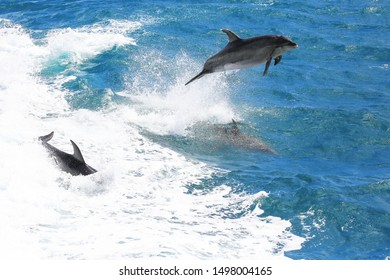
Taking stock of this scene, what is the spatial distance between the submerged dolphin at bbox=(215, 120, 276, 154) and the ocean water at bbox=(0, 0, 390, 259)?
266mm

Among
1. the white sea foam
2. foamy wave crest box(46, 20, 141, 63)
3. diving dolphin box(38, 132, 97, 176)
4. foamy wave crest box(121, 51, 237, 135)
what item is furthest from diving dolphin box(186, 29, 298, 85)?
foamy wave crest box(46, 20, 141, 63)

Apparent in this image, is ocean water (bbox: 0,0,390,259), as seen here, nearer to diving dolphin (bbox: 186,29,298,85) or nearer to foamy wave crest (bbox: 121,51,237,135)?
foamy wave crest (bbox: 121,51,237,135)

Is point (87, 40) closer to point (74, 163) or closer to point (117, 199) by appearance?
point (74, 163)

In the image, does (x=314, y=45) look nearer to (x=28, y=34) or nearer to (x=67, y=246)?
(x=28, y=34)

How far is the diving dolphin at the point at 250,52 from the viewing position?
39.5ft

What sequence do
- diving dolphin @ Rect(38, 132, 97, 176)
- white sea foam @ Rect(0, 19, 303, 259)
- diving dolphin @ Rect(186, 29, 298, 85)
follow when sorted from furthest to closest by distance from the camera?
diving dolphin @ Rect(38, 132, 97, 176) → diving dolphin @ Rect(186, 29, 298, 85) → white sea foam @ Rect(0, 19, 303, 259)

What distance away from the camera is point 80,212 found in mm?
11328

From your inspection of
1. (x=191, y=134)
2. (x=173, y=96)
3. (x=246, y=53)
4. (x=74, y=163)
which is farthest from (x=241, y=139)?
(x=74, y=163)

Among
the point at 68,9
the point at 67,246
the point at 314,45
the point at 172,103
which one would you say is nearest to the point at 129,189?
the point at 67,246

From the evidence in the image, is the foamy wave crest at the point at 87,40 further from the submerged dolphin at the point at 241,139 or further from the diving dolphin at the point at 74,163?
the diving dolphin at the point at 74,163

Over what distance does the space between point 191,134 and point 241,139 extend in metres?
1.48

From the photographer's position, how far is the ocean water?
1086 centimetres

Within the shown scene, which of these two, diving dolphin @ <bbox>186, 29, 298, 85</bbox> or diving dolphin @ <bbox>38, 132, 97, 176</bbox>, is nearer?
diving dolphin @ <bbox>186, 29, 298, 85</bbox>

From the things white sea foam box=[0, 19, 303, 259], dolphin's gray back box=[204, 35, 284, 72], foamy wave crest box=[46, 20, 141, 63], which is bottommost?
white sea foam box=[0, 19, 303, 259]
